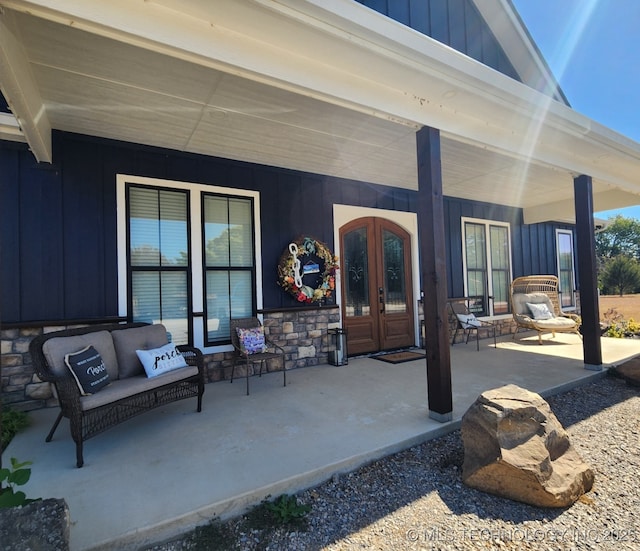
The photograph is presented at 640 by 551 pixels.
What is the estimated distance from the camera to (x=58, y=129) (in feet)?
11.7

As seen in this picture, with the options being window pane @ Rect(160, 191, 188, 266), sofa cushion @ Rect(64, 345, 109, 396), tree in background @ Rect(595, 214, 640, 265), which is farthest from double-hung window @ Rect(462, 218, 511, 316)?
tree in background @ Rect(595, 214, 640, 265)

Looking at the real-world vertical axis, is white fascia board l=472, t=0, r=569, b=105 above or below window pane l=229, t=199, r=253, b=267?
above

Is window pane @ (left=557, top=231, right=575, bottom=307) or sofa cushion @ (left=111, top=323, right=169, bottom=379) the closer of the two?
sofa cushion @ (left=111, top=323, right=169, bottom=379)

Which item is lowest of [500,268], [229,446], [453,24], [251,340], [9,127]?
[229,446]

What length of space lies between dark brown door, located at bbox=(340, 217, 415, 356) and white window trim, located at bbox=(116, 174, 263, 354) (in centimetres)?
140

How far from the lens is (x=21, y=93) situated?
2402mm

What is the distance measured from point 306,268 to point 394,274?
1.80 meters

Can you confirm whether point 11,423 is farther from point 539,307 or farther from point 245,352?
point 539,307

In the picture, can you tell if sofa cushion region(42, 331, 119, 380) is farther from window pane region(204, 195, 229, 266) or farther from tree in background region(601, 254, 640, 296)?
tree in background region(601, 254, 640, 296)

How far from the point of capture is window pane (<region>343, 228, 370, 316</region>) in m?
5.46

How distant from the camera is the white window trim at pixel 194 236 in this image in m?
3.84

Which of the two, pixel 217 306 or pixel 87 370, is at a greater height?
pixel 217 306

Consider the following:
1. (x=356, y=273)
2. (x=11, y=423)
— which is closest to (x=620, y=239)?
(x=356, y=273)

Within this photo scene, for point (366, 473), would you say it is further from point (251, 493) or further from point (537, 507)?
point (537, 507)
